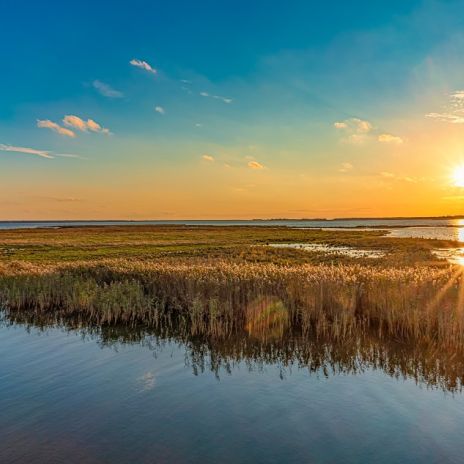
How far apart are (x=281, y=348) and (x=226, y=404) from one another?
459 centimetres

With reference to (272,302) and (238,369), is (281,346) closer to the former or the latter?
(238,369)

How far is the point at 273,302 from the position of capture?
58.9 ft

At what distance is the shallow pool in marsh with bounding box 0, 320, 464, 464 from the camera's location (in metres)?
8.12

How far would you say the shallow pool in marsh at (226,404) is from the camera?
8.12 metres

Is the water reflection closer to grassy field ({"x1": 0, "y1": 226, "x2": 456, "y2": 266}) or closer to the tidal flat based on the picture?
the tidal flat

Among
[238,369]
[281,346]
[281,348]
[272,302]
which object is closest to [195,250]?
[272,302]

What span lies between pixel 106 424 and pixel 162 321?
9173mm

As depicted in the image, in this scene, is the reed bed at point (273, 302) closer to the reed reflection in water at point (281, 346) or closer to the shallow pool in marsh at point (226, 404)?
the reed reflection in water at point (281, 346)

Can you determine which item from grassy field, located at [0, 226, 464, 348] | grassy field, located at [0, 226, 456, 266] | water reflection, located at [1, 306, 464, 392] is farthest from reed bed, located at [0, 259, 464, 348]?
grassy field, located at [0, 226, 456, 266]

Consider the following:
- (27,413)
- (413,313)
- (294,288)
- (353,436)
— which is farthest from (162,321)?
(353,436)

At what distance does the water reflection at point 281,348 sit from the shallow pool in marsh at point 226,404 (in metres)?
0.07

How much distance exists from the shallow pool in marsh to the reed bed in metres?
1.46

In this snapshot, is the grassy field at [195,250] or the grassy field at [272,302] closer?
the grassy field at [272,302]

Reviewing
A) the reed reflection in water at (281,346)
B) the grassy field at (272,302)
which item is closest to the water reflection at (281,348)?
the reed reflection in water at (281,346)
